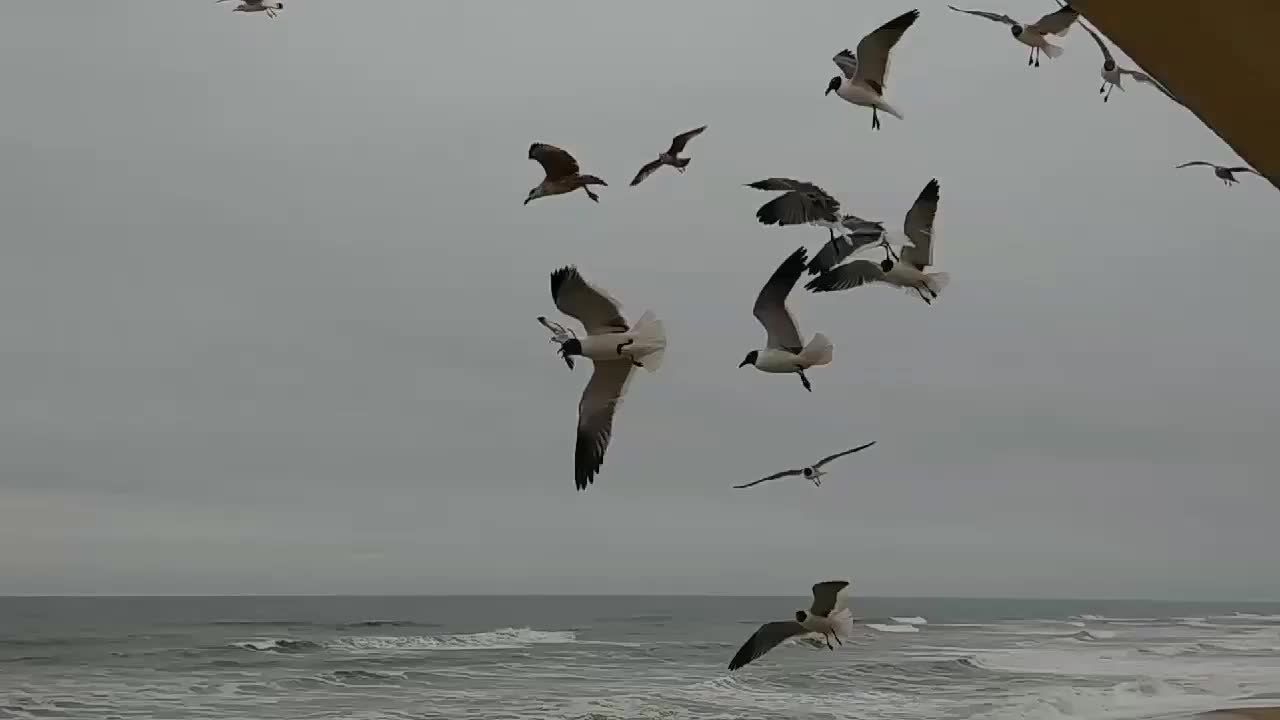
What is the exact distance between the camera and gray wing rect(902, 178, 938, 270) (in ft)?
13.3

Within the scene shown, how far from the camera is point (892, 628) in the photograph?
74.5ft


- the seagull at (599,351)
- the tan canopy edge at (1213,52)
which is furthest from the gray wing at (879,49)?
the tan canopy edge at (1213,52)

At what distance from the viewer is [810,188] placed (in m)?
3.97

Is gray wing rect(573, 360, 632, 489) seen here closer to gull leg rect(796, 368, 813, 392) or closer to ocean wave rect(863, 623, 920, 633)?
gull leg rect(796, 368, 813, 392)

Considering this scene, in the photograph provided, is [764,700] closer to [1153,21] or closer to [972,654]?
[972,654]

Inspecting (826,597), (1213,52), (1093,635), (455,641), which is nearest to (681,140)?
(826,597)

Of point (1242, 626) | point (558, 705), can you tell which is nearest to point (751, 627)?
point (1242, 626)

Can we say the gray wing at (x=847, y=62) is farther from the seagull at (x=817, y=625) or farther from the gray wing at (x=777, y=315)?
the seagull at (x=817, y=625)

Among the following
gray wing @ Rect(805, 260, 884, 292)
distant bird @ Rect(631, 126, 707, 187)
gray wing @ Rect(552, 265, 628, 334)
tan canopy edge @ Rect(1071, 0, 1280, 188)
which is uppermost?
distant bird @ Rect(631, 126, 707, 187)

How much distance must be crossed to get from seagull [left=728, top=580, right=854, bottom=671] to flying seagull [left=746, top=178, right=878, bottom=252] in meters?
0.99

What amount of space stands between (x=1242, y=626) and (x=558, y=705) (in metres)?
13.4

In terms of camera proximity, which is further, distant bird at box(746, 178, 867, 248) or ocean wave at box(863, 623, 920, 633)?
ocean wave at box(863, 623, 920, 633)

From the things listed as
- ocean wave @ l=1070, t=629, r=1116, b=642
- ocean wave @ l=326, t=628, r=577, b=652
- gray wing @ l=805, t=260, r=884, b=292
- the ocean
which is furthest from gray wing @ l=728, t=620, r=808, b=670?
ocean wave @ l=1070, t=629, r=1116, b=642

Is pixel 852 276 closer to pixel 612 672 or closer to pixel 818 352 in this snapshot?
pixel 818 352
